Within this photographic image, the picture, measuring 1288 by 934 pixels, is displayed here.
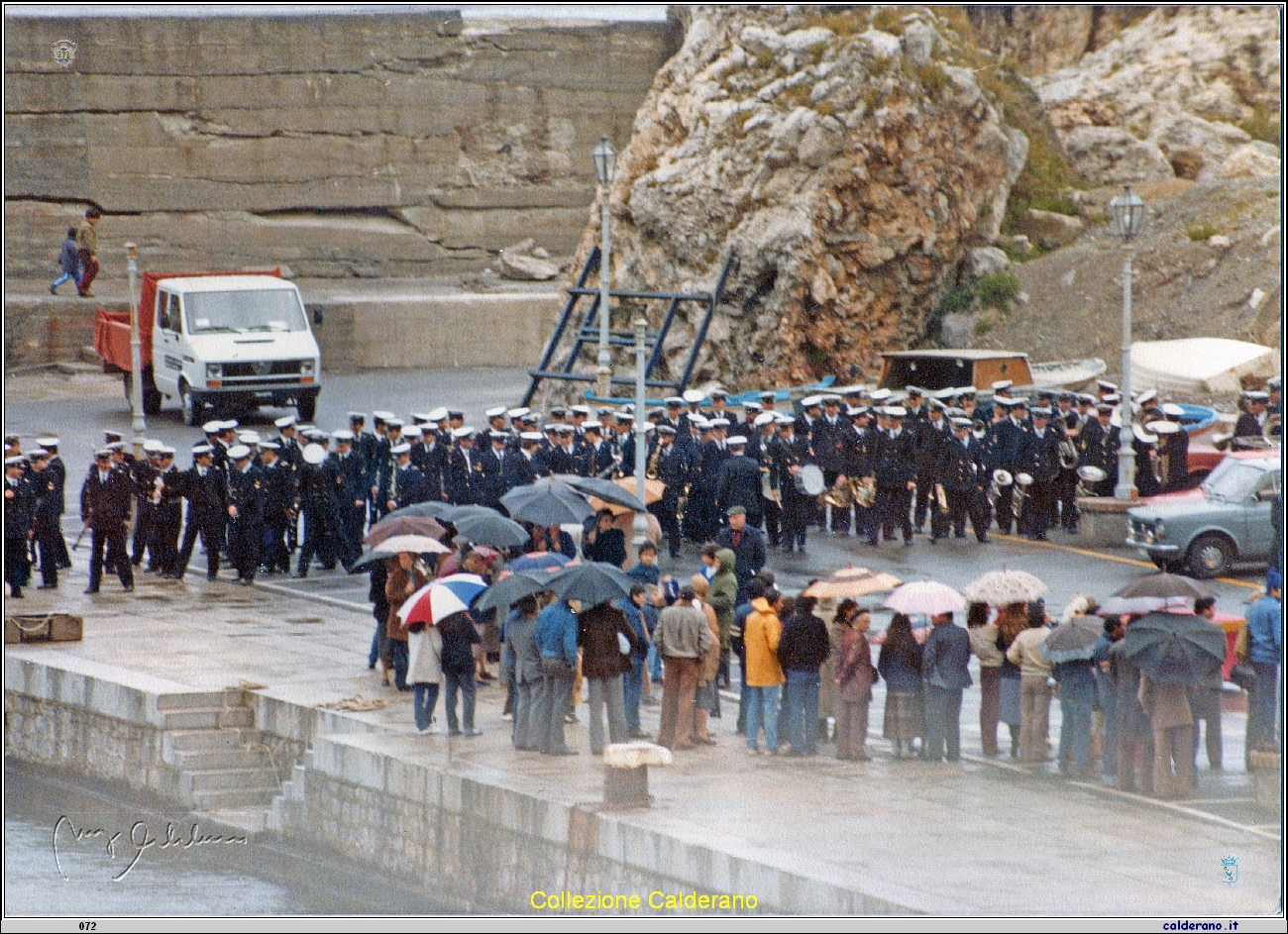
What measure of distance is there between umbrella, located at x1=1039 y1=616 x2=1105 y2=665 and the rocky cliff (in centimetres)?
1678

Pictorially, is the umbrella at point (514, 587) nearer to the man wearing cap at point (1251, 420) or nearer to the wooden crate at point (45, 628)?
the wooden crate at point (45, 628)

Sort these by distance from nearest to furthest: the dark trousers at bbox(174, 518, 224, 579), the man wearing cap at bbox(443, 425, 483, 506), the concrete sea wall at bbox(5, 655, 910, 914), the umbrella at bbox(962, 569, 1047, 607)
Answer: the concrete sea wall at bbox(5, 655, 910, 914) < the umbrella at bbox(962, 569, 1047, 607) < the man wearing cap at bbox(443, 425, 483, 506) < the dark trousers at bbox(174, 518, 224, 579)

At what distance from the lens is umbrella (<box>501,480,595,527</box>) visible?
15062 mm

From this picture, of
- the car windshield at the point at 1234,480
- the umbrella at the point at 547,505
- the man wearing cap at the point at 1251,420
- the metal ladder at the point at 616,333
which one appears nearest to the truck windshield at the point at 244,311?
the metal ladder at the point at 616,333

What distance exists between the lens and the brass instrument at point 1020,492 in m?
20.1

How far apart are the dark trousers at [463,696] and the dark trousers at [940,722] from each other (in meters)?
3.23

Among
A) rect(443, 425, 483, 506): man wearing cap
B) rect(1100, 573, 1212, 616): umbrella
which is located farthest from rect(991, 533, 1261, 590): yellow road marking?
rect(1100, 573, 1212, 616): umbrella

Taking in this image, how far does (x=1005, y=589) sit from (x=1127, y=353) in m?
8.14

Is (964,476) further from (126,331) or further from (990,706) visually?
(126,331)

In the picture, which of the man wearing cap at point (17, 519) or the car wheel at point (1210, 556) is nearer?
the car wheel at point (1210, 556)

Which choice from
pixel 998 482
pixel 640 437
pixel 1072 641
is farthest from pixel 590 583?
pixel 998 482

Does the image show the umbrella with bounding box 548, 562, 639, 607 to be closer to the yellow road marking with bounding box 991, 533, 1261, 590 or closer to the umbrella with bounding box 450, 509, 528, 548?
the umbrella with bounding box 450, 509, 528, 548

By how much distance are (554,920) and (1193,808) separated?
3.88 m

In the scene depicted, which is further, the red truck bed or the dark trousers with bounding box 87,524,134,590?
the red truck bed
